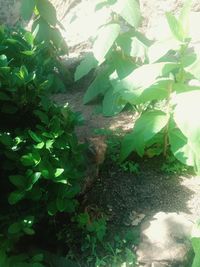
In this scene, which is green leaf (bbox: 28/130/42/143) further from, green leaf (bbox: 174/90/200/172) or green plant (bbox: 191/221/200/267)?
green plant (bbox: 191/221/200/267)

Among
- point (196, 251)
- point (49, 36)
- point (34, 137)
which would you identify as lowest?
point (196, 251)

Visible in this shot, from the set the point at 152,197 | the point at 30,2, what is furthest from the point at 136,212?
the point at 30,2

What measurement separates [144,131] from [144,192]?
48 centimetres

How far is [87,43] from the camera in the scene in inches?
212

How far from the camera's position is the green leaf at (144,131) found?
9.50 feet

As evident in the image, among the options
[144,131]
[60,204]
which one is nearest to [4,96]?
[60,204]

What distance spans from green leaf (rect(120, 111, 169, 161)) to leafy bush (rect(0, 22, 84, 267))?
65cm

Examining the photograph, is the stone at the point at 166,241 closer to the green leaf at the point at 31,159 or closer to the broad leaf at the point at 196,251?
the broad leaf at the point at 196,251

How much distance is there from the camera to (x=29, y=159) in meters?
2.11

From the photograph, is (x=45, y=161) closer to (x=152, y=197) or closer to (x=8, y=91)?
(x=8, y=91)

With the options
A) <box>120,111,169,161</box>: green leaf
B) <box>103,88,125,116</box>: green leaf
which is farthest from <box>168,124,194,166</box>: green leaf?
<box>103,88,125,116</box>: green leaf

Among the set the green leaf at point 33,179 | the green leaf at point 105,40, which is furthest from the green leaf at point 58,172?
the green leaf at point 105,40

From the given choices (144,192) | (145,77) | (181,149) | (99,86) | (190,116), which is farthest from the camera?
(99,86)

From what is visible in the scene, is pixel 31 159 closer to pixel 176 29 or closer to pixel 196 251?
pixel 196 251
